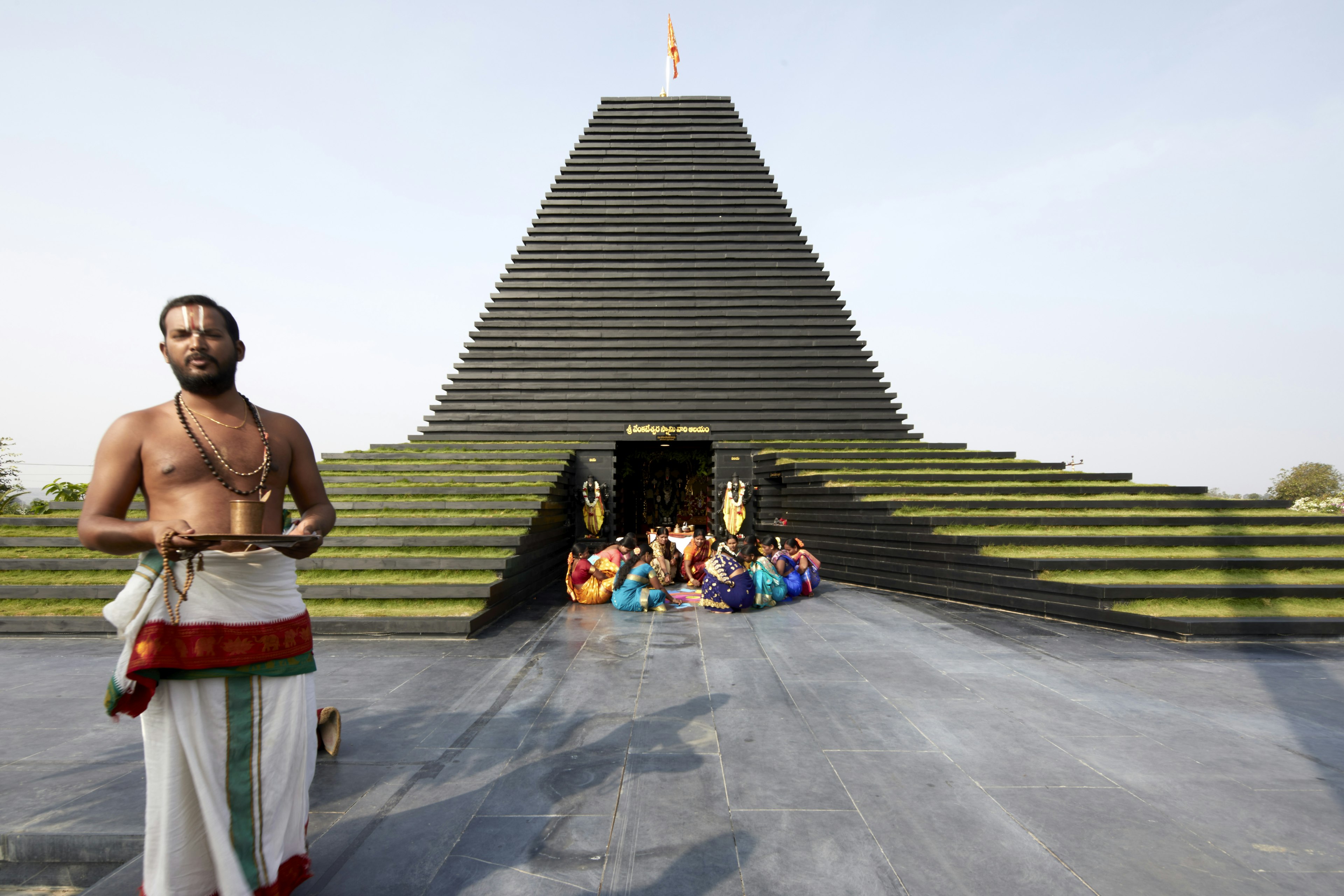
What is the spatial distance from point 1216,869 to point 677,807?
8.07 ft

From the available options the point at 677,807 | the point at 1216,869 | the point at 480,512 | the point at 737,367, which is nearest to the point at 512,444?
the point at 480,512

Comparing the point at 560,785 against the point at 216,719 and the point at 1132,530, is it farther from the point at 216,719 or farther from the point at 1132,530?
the point at 1132,530

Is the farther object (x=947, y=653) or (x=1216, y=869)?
(x=947, y=653)

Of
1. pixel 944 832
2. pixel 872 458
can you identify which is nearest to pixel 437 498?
pixel 872 458

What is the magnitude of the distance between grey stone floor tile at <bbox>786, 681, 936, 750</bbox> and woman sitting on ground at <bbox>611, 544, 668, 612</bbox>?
3.56m

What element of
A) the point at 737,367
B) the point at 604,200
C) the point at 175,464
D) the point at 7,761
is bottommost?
the point at 7,761

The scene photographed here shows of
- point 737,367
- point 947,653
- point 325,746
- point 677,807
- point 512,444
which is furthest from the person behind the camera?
point 737,367

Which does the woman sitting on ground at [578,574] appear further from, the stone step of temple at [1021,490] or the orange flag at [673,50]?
the orange flag at [673,50]

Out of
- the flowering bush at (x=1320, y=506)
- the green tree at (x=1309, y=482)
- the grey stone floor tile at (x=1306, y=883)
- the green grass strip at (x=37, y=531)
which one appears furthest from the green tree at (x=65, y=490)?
the green tree at (x=1309, y=482)

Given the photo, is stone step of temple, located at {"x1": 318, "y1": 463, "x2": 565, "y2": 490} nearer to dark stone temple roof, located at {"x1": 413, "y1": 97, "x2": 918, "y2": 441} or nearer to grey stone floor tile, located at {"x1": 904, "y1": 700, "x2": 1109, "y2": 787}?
dark stone temple roof, located at {"x1": 413, "y1": 97, "x2": 918, "y2": 441}

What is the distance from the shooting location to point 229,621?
2109mm

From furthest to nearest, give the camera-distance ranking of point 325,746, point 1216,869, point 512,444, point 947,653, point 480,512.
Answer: point 512,444 < point 480,512 < point 947,653 < point 325,746 < point 1216,869

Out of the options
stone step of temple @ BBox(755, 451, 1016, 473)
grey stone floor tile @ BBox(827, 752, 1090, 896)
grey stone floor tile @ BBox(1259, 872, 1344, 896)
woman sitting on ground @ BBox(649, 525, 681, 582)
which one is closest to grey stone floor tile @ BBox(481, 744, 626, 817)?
grey stone floor tile @ BBox(827, 752, 1090, 896)

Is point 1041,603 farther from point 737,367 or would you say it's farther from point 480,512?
point 737,367
